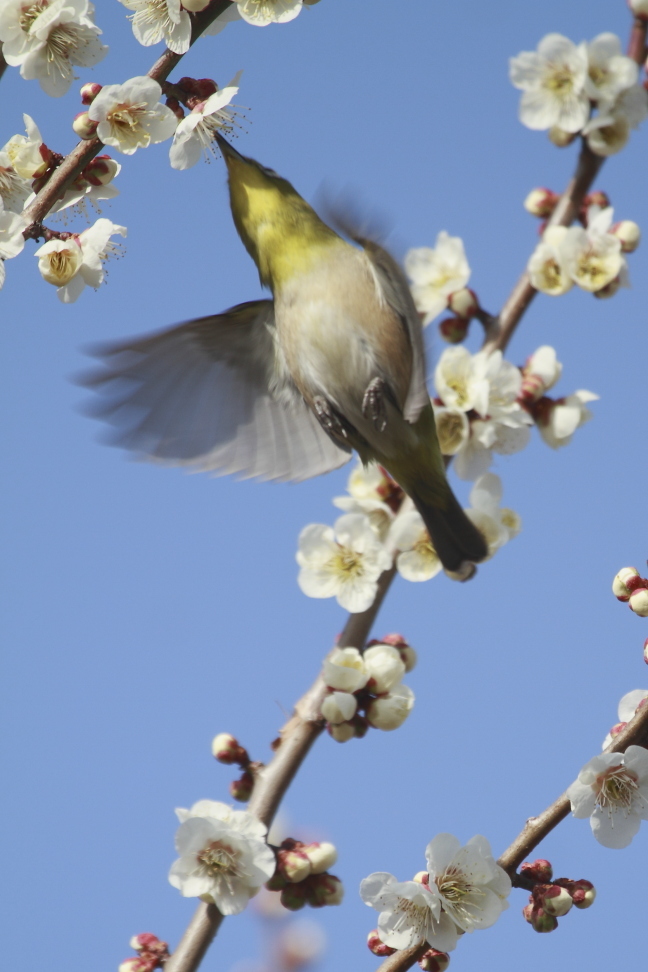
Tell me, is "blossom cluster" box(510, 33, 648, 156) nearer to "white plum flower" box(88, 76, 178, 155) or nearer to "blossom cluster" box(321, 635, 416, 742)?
"white plum flower" box(88, 76, 178, 155)

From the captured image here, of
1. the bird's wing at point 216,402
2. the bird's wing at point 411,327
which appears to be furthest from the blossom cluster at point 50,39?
the bird's wing at point 216,402

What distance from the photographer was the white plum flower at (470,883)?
95.9 inches

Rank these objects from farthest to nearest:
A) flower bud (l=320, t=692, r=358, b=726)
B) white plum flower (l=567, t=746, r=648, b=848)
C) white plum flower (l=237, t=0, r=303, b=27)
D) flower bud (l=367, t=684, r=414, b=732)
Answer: flower bud (l=367, t=684, r=414, b=732)
flower bud (l=320, t=692, r=358, b=726)
white plum flower (l=237, t=0, r=303, b=27)
white plum flower (l=567, t=746, r=648, b=848)

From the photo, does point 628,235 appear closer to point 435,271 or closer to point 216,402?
point 435,271

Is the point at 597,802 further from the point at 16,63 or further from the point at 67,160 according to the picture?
the point at 16,63

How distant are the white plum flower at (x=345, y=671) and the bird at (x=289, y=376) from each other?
24.9 inches

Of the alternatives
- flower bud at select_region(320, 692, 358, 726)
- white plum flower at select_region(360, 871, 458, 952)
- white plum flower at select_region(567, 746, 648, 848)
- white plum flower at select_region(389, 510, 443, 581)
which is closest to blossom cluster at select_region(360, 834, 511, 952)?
white plum flower at select_region(360, 871, 458, 952)

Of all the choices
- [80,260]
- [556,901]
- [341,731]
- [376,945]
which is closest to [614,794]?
[556,901]

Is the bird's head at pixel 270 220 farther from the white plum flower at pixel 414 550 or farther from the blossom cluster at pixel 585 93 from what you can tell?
the white plum flower at pixel 414 550

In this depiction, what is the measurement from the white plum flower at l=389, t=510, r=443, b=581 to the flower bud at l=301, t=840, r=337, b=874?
104 centimetres

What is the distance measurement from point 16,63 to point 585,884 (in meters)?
2.60

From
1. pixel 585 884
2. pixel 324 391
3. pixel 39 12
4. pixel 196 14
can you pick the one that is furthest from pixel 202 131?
pixel 585 884

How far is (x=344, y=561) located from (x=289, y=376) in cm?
107

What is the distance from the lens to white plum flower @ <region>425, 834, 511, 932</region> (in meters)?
2.44
